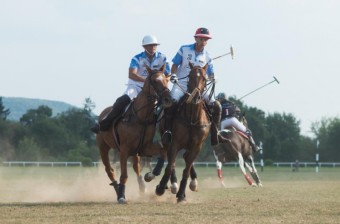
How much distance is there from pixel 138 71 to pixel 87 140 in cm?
9628

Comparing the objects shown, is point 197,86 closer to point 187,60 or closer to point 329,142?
point 187,60

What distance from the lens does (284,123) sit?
11812cm

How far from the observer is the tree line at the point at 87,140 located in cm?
9650

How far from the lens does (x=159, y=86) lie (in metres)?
17.1

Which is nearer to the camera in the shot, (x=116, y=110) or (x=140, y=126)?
(x=140, y=126)

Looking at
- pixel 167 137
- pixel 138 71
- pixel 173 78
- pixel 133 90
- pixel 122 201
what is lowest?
pixel 122 201

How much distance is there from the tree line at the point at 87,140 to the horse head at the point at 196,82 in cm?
7392

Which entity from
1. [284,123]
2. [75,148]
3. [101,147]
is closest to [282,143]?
[284,123]

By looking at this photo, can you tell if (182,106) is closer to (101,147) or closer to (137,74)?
(137,74)

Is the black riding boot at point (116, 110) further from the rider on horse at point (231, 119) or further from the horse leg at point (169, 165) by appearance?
the rider on horse at point (231, 119)

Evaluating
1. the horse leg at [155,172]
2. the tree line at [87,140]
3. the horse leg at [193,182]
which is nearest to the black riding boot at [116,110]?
the horse leg at [155,172]

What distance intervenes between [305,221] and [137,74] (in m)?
6.14

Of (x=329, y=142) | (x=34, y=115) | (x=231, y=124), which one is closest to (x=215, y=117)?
(x=231, y=124)

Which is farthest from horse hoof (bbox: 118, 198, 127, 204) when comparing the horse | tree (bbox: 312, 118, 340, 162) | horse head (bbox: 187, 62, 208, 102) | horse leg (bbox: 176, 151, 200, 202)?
tree (bbox: 312, 118, 340, 162)
